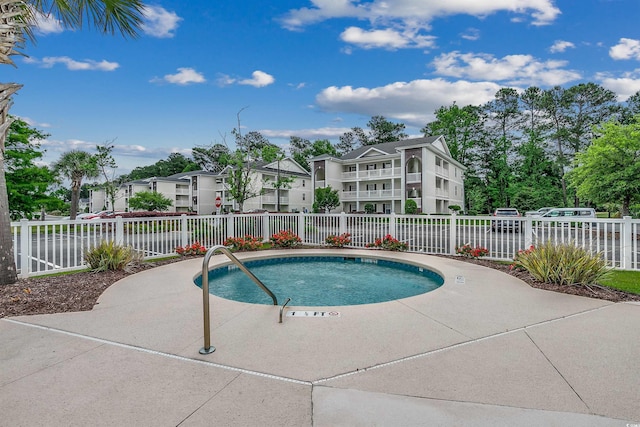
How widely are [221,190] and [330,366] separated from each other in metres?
41.5

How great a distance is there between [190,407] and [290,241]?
8.87 meters

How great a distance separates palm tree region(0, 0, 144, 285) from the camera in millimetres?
5347

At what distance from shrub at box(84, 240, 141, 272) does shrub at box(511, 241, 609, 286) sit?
28.5 feet

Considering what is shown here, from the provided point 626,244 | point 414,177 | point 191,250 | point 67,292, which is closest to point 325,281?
point 191,250

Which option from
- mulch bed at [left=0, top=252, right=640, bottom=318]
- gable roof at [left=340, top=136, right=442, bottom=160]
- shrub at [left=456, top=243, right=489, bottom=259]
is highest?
gable roof at [left=340, top=136, right=442, bottom=160]

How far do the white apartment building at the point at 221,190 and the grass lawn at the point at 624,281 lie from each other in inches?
1176

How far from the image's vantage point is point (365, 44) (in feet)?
48.3

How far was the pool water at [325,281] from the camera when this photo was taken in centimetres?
614

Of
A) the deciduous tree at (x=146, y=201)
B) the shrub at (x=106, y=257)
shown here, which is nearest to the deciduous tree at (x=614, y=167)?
the shrub at (x=106, y=257)

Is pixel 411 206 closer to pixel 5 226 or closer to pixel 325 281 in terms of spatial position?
pixel 325 281

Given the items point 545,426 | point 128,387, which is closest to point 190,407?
point 128,387

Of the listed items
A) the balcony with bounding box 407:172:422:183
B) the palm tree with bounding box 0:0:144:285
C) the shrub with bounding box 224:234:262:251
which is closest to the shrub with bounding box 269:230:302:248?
the shrub with bounding box 224:234:262:251

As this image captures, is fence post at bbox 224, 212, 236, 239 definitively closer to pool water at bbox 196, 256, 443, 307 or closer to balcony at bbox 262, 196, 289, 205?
pool water at bbox 196, 256, 443, 307

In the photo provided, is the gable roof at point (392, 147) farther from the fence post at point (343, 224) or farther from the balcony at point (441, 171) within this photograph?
the fence post at point (343, 224)
